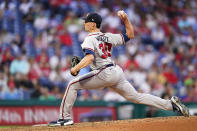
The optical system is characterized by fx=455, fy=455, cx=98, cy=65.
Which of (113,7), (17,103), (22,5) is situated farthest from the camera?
(113,7)

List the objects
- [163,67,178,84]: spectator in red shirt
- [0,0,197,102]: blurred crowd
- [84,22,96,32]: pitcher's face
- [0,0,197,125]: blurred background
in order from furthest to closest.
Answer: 1. [163,67,178,84]: spectator in red shirt
2. [0,0,197,102]: blurred crowd
3. [0,0,197,125]: blurred background
4. [84,22,96,32]: pitcher's face

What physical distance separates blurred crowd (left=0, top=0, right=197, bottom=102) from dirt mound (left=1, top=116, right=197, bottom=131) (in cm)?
447

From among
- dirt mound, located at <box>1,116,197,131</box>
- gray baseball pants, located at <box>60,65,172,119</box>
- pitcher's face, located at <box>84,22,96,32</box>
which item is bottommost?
dirt mound, located at <box>1,116,197,131</box>

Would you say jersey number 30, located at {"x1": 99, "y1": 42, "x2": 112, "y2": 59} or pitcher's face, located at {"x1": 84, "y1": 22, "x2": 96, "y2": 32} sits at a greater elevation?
pitcher's face, located at {"x1": 84, "y1": 22, "x2": 96, "y2": 32}

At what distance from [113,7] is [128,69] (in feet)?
10.8

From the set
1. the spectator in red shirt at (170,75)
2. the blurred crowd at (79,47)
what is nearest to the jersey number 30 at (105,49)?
the blurred crowd at (79,47)

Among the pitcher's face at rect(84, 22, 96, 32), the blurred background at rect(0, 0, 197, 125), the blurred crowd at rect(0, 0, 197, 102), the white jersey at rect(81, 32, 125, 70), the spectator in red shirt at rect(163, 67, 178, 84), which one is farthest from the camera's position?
the spectator in red shirt at rect(163, 67, 178, 84)

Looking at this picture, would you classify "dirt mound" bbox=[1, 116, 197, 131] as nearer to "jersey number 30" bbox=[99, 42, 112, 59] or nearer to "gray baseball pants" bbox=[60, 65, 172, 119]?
"gray baseball pants" bbox=[60, 65, 172, 119]

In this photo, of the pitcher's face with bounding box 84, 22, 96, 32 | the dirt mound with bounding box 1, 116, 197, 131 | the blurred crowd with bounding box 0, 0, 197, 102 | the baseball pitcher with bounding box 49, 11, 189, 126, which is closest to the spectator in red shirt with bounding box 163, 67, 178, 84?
the blurred crowd with bounding box 0, 0, 197, 102

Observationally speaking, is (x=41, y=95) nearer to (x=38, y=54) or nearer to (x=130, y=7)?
(x=38, y=54)

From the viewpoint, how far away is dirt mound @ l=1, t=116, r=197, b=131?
6.34 metres

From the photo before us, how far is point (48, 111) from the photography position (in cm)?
1086

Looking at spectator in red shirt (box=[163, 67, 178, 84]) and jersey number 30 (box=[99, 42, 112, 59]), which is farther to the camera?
spectator in red shirt (box=[163, 67, 178, 84])

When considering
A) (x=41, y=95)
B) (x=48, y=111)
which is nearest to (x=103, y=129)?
(x=48, y=111)
